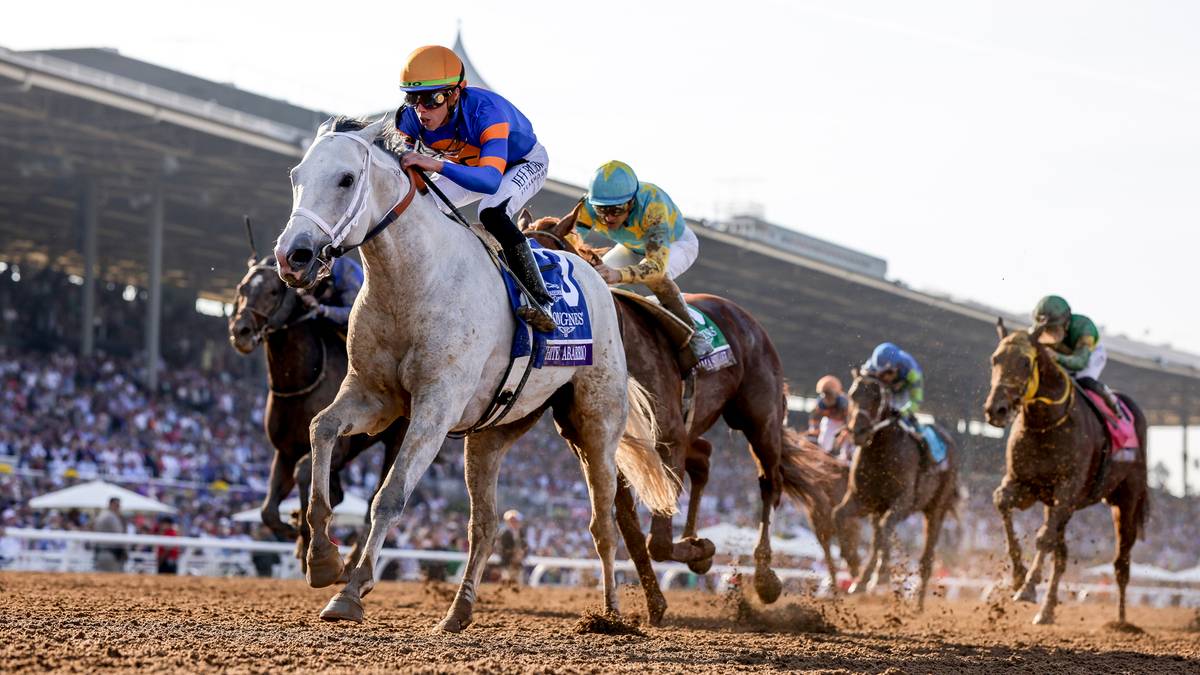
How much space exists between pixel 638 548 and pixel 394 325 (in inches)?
95.2

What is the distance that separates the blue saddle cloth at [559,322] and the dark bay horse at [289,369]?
301 centimetres

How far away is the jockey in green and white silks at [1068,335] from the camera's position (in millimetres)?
10984

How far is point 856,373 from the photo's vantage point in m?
13.2

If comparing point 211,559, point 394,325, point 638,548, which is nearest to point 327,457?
point 394,325

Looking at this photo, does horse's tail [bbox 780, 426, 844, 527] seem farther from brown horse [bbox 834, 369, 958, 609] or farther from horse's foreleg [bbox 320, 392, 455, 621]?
horse's foreleg [bbox 320, 392, 455, 621]

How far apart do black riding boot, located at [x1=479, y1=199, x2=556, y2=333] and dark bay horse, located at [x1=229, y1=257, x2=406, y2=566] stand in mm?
3280

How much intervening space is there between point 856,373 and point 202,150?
15.5m

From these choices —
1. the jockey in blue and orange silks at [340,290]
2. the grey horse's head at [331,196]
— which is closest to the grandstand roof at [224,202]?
the jockey in blue and orange silks at [340,290]

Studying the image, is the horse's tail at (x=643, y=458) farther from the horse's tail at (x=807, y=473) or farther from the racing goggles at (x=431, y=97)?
the horse's tail at (x=807, y=473)

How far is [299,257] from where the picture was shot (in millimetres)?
5160

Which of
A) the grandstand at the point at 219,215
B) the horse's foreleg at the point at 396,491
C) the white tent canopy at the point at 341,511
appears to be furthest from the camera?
the grandstand at the point at 219,215

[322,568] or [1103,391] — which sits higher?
[1103,391]

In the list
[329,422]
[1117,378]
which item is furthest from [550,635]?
[1117,378]

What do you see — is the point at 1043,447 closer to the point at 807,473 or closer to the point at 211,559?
the point at 807,473
